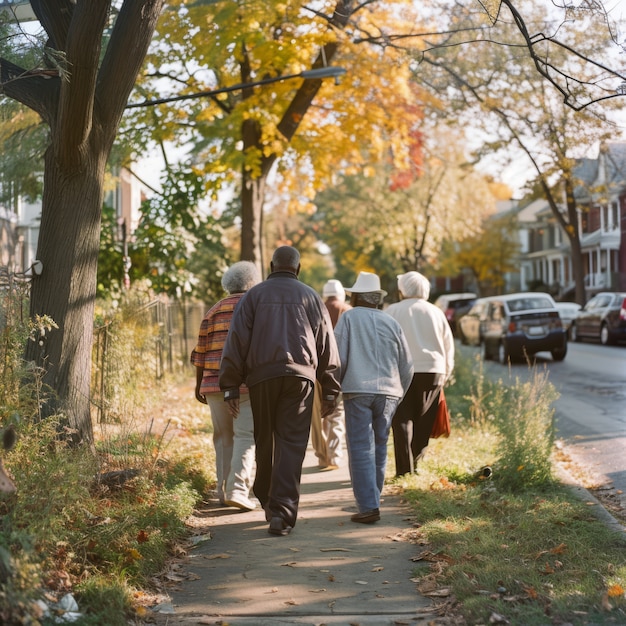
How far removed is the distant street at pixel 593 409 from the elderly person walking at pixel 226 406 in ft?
11.1

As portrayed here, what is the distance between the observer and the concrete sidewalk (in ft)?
17.0

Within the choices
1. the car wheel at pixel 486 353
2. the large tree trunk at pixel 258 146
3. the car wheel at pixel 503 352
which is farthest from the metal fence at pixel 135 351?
the car wheel at pixel 486 353

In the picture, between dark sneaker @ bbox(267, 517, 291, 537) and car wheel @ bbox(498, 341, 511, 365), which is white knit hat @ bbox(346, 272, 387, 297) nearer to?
dark sneaker @ bbox(267, 517, 291, 537)

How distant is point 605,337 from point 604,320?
54 centimetres

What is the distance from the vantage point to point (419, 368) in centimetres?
901

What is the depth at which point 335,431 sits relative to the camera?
10094 millimetres

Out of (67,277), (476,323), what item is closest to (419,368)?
(67,277)

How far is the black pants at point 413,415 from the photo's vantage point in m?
8.94

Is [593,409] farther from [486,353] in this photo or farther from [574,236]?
[574,236]

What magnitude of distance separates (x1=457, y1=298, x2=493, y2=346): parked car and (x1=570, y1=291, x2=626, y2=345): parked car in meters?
4.19

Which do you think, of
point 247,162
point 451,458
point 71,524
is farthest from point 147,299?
point 71,524

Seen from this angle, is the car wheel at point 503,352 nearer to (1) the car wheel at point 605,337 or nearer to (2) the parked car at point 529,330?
(2) the parked car at point 529,330

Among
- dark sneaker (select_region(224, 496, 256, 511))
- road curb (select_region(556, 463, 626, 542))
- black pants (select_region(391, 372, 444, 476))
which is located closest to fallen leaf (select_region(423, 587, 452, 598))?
road curb (select_region(556, 463, 626, 542))

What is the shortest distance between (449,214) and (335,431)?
122 feet
